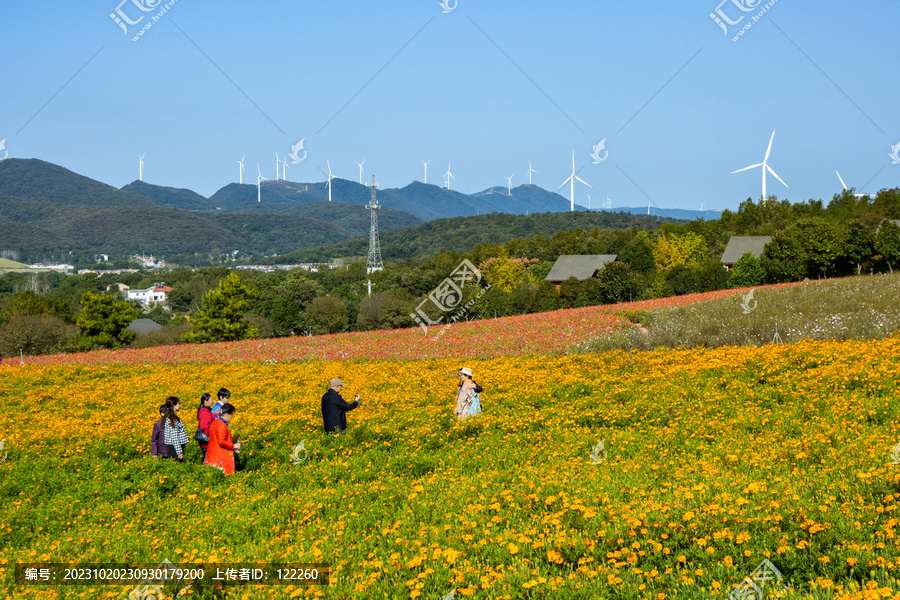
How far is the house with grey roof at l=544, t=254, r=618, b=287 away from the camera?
91875 millimetres

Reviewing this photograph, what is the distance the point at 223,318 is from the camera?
184 feet

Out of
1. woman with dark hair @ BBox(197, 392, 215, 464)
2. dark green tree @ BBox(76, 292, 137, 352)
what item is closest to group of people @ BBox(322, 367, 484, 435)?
woman with dark hair @ BBox(197, 392, 215, 464)

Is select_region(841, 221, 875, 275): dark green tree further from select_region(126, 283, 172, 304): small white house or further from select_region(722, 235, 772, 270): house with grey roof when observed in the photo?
select_region(126, 283, 172, 304): small white house

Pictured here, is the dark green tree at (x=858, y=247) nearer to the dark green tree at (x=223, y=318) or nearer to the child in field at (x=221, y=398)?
the dark green tree at (x=223, y=318)

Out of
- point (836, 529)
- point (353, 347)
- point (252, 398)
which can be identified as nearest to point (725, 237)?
point (353, 347)

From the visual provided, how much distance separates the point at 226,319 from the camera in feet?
184

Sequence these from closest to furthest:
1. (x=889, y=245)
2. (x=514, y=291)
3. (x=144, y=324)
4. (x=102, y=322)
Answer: (x=889, y=245), (x=102, y=322), (x=514, y=291), (x=144, y=324)

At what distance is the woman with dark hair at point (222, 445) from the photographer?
11.5 metres

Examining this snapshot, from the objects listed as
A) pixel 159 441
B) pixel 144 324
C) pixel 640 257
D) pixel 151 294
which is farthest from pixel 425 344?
pixel 151 294
